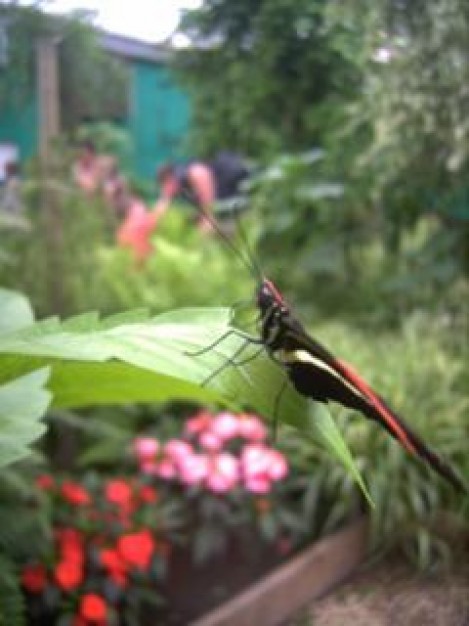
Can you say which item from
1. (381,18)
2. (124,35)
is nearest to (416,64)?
(381,18)

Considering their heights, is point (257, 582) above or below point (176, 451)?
below

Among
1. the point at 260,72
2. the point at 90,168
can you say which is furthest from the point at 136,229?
the point at 260,72

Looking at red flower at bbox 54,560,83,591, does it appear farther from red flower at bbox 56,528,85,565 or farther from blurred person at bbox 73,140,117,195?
blurred person at bbox 73,140,117,195

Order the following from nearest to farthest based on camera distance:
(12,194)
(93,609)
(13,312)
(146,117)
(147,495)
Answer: (13,312)
(93,609)
(147,495)
(146,117)
(12,194)

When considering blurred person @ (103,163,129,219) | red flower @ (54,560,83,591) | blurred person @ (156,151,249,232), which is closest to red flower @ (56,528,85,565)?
red flower @ (54,560,83,591)

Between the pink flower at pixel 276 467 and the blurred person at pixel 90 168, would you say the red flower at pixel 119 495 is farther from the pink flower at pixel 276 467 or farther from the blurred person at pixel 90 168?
the blurred person at pixel 90 168

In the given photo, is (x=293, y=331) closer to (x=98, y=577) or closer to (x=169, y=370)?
(x=169, y=370)

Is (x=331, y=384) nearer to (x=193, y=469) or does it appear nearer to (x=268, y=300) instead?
(x=268, y=300)
